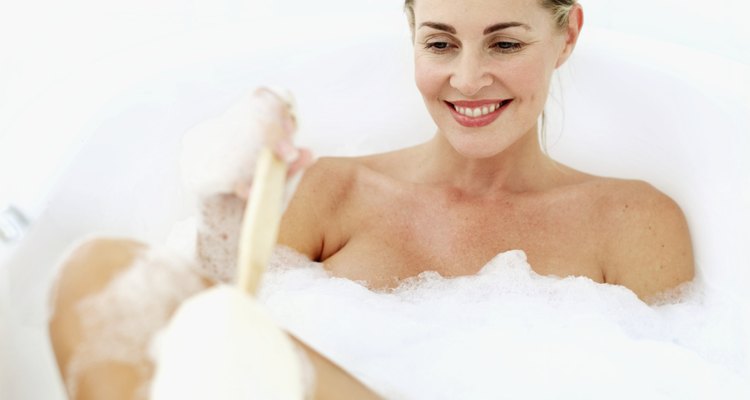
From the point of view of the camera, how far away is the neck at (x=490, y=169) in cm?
150

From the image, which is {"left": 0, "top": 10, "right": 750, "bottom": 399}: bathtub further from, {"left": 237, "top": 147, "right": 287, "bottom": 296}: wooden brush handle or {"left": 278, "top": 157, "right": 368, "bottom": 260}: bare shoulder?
{"left": 237, "top": 147, "right": 287, "bottom": 296}: wooden brush handle

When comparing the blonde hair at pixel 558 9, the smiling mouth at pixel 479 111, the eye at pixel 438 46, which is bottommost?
the smiling mouth at pixel 479 111

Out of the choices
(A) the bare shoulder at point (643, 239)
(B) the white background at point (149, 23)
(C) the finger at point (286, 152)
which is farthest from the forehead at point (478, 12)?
(B) the white background at point (149, 23)

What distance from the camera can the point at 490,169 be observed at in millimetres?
1514

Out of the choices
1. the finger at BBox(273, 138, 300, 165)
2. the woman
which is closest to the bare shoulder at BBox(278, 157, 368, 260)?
the woman

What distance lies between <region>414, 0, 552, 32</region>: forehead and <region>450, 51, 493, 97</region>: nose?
1.8 inches

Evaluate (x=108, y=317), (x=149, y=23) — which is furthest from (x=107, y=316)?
(x=149, y=23)

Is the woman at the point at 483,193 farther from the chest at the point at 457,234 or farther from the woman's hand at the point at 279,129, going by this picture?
the woman's hand at the point at 279,129

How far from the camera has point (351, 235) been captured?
1.49 meters

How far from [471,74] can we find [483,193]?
28cm

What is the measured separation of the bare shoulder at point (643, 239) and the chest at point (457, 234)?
28 mm

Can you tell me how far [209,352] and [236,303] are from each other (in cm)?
4

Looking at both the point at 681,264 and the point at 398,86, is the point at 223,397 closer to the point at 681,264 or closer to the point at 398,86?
the point at 681,264

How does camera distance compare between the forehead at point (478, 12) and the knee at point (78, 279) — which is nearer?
the knee at point (78, 279)
